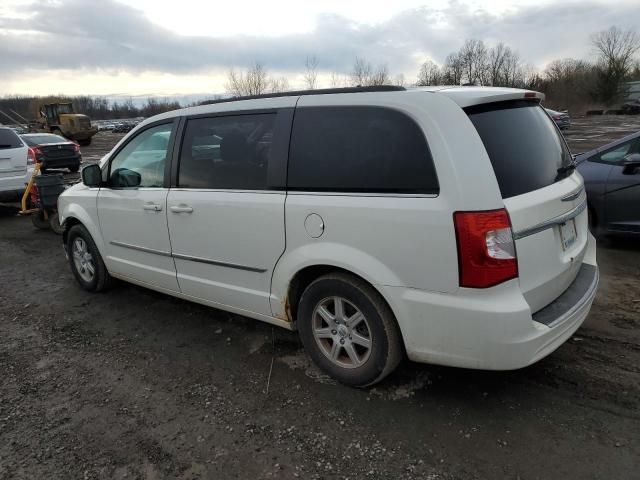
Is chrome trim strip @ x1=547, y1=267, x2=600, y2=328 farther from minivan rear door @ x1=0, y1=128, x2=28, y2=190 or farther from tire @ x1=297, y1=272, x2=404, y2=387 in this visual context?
minivan rear door @ x1=0, y1=128, x2=28, y2=190

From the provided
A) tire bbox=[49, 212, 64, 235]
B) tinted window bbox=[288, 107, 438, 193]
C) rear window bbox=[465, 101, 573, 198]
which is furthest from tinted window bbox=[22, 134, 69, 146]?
rear window bbox=[465, 101, 573, 198]

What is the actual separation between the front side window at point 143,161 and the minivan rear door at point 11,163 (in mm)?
6367

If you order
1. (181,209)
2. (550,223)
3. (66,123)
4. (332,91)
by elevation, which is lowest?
(550,223)

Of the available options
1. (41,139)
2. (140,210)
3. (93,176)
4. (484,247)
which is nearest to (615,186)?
(484,247)

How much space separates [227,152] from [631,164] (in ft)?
14.3

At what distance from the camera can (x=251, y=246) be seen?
3.29 metres

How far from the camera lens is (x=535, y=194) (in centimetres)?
269

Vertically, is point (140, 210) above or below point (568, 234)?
above

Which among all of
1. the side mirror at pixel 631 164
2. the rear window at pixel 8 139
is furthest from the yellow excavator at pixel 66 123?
the side mirror at pixel 631 164

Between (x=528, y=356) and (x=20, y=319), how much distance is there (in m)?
4.36

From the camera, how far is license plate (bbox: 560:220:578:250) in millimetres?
2859

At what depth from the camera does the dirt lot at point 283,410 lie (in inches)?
98.2

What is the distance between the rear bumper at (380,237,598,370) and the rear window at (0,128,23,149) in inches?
380

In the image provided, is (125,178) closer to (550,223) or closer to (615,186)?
(550,223)
